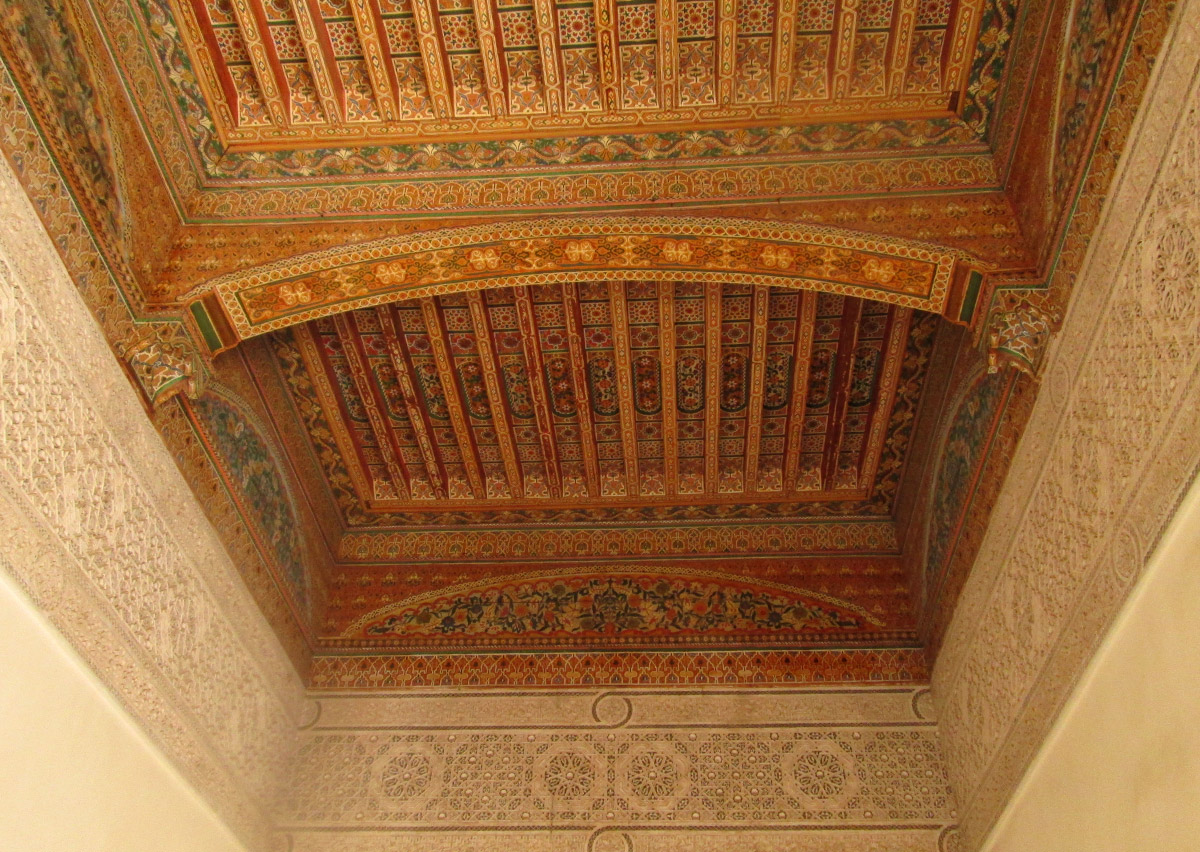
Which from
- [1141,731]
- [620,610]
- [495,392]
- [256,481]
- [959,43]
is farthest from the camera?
[620,610]

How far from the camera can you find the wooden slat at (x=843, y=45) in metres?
3.17

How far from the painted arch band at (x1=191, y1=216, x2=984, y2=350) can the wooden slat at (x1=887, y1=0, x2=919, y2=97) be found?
0.55 metres

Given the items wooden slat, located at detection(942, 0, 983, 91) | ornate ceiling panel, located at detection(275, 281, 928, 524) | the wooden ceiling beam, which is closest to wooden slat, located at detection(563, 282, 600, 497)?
ornate ceiling panel, located at detection(275, 281, 928, 524)

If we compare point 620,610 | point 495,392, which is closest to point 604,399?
point 495,392

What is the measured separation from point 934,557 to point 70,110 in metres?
3.54

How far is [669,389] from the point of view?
411cm

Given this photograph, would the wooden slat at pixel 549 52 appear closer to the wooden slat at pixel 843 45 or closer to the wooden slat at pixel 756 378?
the wooden slat at pixel 843 45

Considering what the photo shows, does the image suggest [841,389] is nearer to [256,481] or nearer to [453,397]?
[453,397]

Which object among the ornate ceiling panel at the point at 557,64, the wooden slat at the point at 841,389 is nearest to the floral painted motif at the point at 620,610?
the wooden slat at the point at 841,389

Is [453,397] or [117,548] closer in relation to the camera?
[117,548]

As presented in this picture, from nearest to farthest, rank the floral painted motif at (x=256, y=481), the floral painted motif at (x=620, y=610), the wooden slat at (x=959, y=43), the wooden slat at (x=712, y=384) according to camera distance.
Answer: the wooden slat at (x=959, y=43) < the floral painted motif at (x=256, y=481) < the wooden slat at (x=712, y=384) < the floral painted motif at (x=620, y=610)

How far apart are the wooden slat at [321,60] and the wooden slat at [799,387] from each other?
1.88 m

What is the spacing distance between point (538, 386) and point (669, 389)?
56 cm

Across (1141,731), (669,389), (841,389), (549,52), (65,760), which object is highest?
(549,52)
